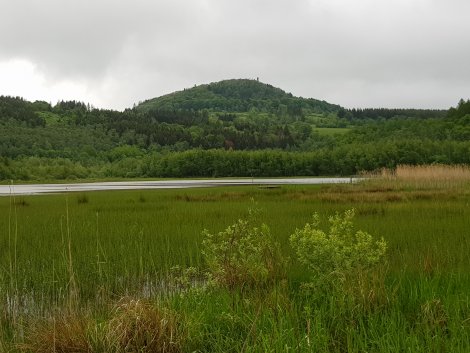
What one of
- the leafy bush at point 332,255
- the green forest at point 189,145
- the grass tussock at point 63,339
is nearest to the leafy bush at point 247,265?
the leafy bush at point 332,255

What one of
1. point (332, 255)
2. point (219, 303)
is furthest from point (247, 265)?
point (332, 255)

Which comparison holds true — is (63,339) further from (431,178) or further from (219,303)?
(431,178)

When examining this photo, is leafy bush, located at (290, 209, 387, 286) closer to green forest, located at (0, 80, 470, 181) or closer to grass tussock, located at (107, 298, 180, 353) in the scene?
grass tussock, located at (107, 298, 180, 353)

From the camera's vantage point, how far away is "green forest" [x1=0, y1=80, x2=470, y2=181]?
8956 centimetres

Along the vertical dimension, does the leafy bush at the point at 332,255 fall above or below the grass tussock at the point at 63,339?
above

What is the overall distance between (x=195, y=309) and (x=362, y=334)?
2397 mm

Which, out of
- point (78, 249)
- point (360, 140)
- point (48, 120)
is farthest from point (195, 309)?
point (48, 120)

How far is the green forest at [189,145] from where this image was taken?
294 ft

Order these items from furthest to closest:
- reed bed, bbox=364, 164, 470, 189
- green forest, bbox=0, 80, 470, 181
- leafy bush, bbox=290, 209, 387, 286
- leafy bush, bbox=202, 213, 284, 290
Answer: green forest, bbox=0, 80, 470, 181 < reed bed, bbox=364, 164, 470, 189 < leafy bush, bbox=202, 213, 284, 290 < leafy bush, bbox=290, 209, 387, 286

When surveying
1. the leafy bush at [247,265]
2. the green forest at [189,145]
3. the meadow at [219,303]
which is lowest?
the meadow at [219,303]

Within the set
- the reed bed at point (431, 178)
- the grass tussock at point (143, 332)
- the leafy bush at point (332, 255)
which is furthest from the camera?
the reed bed at point (431, 178)

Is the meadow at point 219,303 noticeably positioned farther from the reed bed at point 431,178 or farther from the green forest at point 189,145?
the green forest at point 189,145

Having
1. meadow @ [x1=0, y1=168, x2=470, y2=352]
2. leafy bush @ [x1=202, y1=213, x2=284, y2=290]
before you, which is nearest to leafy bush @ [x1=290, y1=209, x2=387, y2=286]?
meadow @ [x1=0, y1=168, x2=470, y2=352]

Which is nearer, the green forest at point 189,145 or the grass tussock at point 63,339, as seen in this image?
the grass tussock at point 63,339
